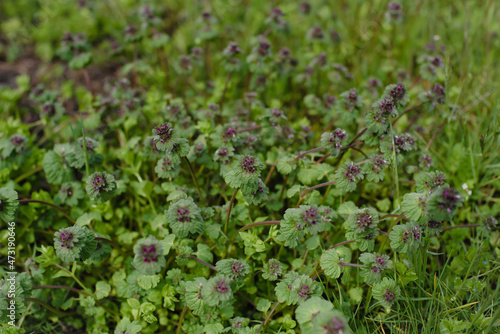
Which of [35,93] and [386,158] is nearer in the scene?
[386,158]

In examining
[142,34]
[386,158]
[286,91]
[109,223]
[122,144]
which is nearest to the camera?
[386,158]

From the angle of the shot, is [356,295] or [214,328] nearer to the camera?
[214,328]

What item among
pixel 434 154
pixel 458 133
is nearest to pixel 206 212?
pixel 434 154

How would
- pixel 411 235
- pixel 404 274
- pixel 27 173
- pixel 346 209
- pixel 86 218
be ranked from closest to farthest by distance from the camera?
pixel 411 235 → pixel 404 274 → pixel 346 209 → pixel 86 218 → pixel 27 173

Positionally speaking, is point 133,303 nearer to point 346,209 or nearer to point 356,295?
point 356,295

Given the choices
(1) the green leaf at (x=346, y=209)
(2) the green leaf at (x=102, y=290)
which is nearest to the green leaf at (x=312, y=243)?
(1) the green leaf at (x=346, y=209)

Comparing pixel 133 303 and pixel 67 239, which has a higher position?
pixel 67 239

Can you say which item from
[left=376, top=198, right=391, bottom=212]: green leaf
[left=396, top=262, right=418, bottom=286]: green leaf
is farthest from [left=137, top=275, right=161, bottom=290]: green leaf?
[left=376, top=198, right=391, bottom=212]: green leaf

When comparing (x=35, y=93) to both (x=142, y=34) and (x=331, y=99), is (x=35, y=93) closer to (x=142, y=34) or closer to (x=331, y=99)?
(x=142, y=34)

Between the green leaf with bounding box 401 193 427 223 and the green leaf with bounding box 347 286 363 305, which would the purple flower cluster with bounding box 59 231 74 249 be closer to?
the green leaf with bounding box 347 286 363 305

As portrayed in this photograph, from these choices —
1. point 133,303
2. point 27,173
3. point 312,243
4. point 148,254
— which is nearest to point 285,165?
point 312,243

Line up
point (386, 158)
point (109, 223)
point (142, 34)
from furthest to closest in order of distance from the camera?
point (142, 34) < point (109, 223) < point (386, 158)
